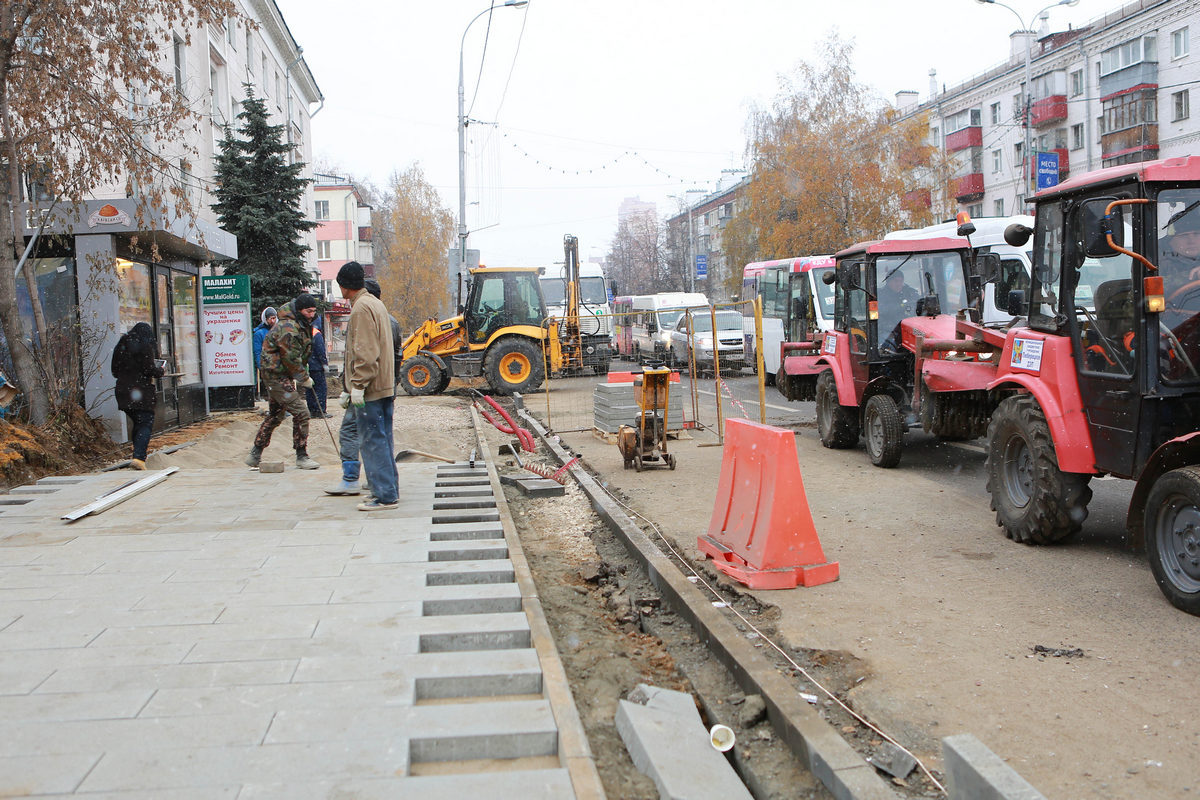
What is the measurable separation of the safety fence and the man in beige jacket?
3896mm

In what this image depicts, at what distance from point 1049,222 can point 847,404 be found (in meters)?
4.80

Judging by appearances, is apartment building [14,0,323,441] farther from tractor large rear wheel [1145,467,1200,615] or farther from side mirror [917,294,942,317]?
tractor large rear wheel [1145,467,1200,615]

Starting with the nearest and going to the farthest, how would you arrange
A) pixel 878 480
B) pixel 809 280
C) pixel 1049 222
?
pixel 1049 222, pixel 878 480, pixel 809 280

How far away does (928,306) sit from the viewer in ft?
36.8

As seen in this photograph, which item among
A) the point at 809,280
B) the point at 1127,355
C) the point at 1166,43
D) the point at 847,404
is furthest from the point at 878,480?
the point at 1166,43

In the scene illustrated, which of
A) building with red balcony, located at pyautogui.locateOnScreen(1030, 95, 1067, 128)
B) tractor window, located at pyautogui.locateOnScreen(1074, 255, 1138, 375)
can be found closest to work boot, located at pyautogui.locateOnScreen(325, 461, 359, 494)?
tractor window, located at pyautogui.locateOnScreen(1074, 255, 1138, 375)

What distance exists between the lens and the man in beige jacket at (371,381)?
25.5ft

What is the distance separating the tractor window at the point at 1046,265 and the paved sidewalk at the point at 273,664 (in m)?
4.16

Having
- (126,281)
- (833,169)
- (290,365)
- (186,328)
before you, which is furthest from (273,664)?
(833,169)

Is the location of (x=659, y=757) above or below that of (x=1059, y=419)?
below

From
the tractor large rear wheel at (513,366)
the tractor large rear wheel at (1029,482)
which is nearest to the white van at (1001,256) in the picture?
the tractor large rear wheel at (1029,482)

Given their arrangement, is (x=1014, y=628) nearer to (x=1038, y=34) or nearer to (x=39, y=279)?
(x=39, y=279)

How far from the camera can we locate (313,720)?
3729 millimetres

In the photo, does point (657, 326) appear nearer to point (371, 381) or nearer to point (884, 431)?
point (884, 431)
